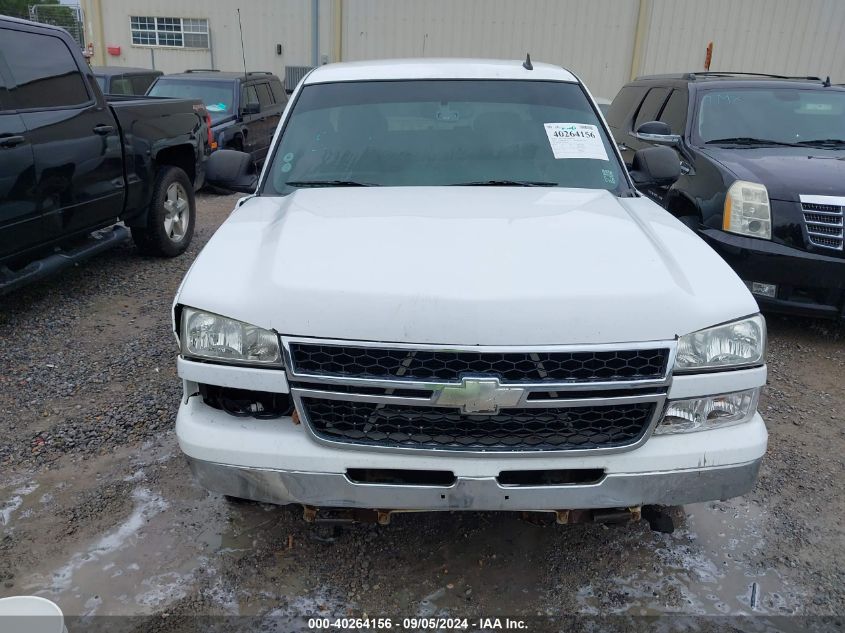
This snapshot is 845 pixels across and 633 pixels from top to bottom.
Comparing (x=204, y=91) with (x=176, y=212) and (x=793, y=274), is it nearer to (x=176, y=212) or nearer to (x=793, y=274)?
(x=176, y=212)

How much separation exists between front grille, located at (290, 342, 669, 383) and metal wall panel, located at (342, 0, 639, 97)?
16.2 metres

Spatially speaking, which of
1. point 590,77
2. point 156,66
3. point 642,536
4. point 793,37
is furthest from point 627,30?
point 642,536

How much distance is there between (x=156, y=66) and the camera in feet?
61.4

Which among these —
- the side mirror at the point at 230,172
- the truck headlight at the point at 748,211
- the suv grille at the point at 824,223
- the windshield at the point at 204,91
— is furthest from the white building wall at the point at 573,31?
the side mirror at the point at 230,172

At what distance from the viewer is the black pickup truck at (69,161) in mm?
4465

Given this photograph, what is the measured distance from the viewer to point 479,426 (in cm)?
219

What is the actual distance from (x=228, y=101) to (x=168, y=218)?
15.3 ft

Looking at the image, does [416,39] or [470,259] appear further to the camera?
[416,39]

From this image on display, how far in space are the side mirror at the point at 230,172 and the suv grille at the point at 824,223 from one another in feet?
12.2

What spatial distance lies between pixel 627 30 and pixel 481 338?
17318mm

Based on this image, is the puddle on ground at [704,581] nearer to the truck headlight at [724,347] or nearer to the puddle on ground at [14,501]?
the truck headlight at [724,347]

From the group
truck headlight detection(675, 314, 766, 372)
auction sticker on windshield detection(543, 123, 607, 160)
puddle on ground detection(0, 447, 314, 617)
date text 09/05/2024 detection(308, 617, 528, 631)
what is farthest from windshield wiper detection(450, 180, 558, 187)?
date text 09/05/2024 detection(308, 617, 528, 631)

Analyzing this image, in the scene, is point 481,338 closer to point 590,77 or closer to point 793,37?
point 590,77

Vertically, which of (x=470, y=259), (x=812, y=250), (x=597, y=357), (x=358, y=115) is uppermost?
(x=358, y=115)
